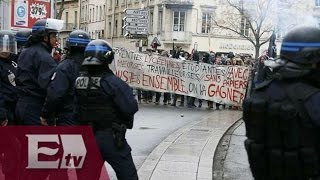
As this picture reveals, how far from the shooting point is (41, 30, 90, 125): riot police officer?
5773mm

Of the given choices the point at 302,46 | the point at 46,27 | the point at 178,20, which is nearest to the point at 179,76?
the point at 46,27

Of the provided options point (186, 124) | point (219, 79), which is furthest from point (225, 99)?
point (186, 124)

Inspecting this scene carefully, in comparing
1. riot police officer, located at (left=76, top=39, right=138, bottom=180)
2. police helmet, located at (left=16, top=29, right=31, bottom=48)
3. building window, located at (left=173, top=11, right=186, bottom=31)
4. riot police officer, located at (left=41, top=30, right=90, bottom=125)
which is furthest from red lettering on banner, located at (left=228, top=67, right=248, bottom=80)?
building window, located at (left=173, top=11, right=186, bottom=31)

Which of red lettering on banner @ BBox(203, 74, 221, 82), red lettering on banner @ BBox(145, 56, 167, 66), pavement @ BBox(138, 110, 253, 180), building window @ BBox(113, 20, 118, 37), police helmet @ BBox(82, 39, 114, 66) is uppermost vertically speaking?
building window @ BBox(113, 20, 118, 37)

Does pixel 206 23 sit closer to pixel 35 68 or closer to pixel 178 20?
pixel 178 20

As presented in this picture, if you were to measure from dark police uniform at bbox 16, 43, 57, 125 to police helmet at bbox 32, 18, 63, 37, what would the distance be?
12cm

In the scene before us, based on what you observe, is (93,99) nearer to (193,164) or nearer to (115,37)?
(193,164)

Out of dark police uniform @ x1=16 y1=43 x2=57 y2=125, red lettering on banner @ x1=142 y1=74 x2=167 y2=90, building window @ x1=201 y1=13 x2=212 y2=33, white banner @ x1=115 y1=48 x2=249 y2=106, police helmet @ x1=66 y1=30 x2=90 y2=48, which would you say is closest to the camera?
police helmet @ x1=66 y1=30 x2=90 y2=48

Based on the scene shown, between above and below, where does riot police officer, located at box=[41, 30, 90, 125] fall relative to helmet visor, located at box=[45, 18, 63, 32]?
below

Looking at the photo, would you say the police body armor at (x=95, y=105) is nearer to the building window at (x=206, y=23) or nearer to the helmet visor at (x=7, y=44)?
the helmet visor at (x=7, y=44)

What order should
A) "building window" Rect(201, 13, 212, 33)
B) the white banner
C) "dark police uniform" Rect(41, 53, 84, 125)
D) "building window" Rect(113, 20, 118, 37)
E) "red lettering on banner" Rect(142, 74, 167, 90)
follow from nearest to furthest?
"dark police uniform" Rect(41, 53, 84, 125) < the white banner < "red lettering on banner" Rect(142, 74, 167, 90) < "building window" Rect(201, 13, 212, 33) < "building window" Rect(113, 20, 118, 37)

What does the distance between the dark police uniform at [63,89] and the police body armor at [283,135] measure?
236 cm

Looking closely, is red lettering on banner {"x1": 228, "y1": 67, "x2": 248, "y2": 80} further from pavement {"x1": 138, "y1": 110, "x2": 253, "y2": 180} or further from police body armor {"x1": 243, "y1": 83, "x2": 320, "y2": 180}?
police body armor {"x1": 243, "y1": 83, "x2": 320, "y2": 180}

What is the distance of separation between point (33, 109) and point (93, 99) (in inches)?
56.7
